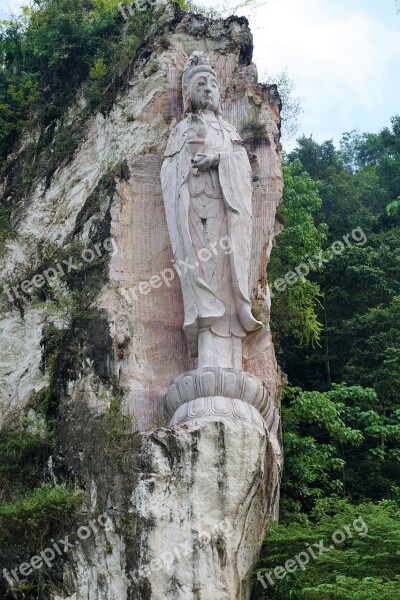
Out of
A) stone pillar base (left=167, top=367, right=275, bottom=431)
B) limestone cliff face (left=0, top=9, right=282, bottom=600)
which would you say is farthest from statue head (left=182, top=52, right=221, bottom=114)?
stone pillar base (left=167, top=367, right=275, bottom=431)

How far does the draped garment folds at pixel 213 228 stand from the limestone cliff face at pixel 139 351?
A: 62 centimetres

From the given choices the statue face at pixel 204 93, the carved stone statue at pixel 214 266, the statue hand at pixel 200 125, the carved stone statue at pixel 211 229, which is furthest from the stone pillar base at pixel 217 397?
the statue face at pixel 204 93

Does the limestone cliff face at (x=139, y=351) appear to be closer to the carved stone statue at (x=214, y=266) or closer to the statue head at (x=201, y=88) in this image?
the carved stone statue at (x=214, y=266)

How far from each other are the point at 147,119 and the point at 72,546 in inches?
223

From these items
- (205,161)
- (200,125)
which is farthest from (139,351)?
(200,125)

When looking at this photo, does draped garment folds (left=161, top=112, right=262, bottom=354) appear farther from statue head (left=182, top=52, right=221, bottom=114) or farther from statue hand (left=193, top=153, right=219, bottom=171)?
statue head (left=182, top=52, right=221, bottom=114)

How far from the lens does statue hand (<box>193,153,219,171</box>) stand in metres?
13.2

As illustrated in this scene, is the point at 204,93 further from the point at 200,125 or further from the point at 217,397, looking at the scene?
the point at 217,397

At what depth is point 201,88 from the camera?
46.0 feet

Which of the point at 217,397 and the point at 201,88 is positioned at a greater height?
the point at 201,88

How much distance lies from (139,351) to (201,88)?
10.6ft

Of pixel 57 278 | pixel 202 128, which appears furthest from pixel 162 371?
pixel 202 128

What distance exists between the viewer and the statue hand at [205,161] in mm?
13180

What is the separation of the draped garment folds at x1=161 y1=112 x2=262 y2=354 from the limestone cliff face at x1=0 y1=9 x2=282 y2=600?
2.02 ft
